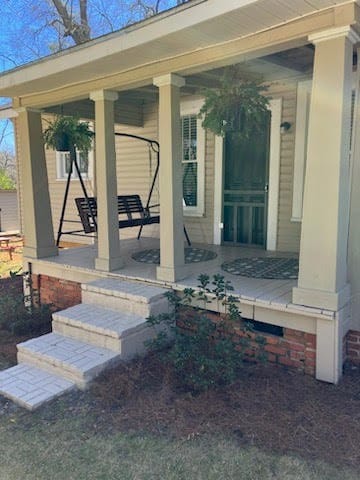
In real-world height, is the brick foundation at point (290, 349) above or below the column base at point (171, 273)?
below

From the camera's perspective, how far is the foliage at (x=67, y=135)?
5422 millimetres

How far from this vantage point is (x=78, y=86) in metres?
4.50

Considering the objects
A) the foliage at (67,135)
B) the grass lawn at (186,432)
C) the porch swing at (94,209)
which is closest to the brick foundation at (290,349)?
the grass lawn at (186,432)

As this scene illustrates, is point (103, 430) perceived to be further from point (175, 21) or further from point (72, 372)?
point (175, 21)

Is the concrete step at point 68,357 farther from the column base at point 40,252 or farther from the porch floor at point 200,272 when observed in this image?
the column base at point 40,252

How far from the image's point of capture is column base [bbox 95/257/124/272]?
4.45 metres

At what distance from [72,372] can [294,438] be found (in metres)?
1.65

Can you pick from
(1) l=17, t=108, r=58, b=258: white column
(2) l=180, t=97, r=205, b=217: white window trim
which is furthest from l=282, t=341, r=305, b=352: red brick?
(1) l=17, t=108, r=58, b=258: white column

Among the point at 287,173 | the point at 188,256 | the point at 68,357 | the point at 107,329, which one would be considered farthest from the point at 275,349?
the point at 287,173

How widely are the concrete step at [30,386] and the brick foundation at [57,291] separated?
1.52 m

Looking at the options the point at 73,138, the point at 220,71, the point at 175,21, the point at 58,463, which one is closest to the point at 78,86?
the point at 73,138

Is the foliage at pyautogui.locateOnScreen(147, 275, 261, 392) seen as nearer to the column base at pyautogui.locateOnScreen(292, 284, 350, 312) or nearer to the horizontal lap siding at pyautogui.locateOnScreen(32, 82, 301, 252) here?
the column base at pyautogui.locateOnScreen(292, 284, 350, 312)

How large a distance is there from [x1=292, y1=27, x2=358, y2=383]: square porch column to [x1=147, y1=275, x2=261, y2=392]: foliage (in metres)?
0.54

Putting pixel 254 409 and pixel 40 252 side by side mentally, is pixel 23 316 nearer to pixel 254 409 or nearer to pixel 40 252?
pixel 40 252
